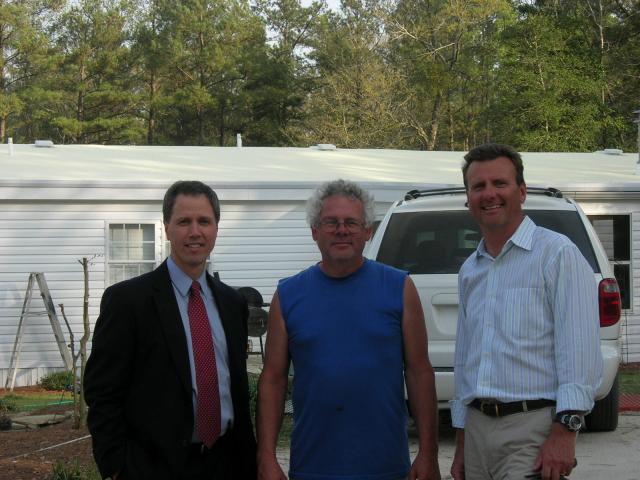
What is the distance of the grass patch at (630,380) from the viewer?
10906mm

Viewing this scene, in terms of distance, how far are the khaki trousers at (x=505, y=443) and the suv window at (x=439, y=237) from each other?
327 centimetres

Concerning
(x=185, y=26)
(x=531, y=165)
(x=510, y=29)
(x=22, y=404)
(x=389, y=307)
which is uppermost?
(x=185, y=26)

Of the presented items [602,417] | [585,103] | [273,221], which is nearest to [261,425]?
[602,417]

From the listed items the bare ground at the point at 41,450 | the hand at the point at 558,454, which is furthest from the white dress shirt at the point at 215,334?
the bare ground at the point at 41,450

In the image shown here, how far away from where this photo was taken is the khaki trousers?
338 cm

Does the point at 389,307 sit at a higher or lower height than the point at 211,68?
lower

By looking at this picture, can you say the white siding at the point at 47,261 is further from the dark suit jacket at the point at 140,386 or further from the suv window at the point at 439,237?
the dark suit jacket at the point at 140,386

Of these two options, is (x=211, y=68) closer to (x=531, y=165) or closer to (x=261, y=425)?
(x=531, y=165)

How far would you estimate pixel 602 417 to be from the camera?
751cm

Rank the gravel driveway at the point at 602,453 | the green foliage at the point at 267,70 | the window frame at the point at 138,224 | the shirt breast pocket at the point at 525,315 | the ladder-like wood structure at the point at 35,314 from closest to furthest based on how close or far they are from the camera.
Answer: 1. the shirt breast pocket at the point at 525,315
2. the gravel driveway at the point at 602,453
3. the ladder-like wood structure at the point at 35,314
4. the window frame at the point at 138,224
5. the green foliage at the point at 267,70

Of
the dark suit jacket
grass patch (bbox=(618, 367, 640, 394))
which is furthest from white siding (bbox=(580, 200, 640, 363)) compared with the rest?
the dark suit jacket

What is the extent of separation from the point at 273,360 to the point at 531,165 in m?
14.1

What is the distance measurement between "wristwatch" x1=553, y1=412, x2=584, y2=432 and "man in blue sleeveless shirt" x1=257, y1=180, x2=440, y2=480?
1.78ft

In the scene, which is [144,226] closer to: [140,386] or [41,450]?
[41,450]
